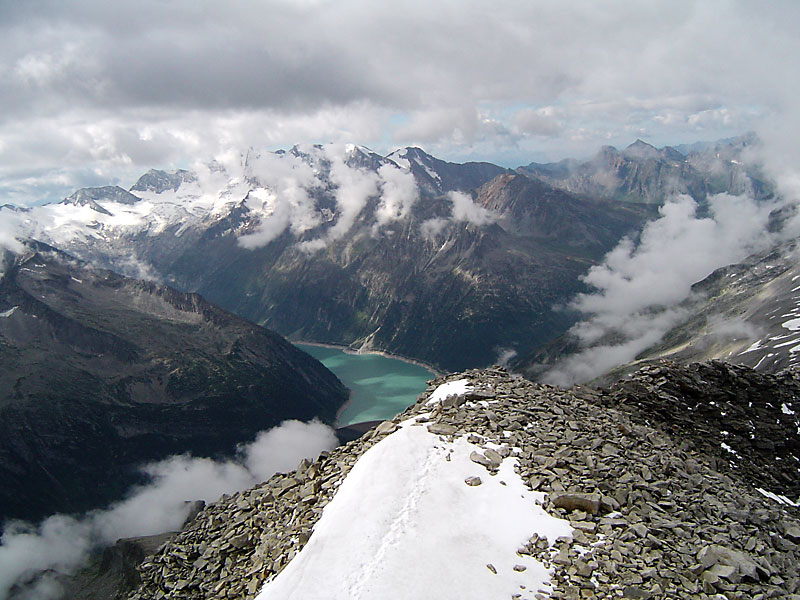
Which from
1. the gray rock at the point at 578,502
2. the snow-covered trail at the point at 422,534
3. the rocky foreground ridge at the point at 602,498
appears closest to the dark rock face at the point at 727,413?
the rocky foreground ridge at the point at 602,498

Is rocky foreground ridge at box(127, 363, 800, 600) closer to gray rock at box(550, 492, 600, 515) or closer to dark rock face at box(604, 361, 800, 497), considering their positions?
gray rock at box(550, 492, 600, 515)

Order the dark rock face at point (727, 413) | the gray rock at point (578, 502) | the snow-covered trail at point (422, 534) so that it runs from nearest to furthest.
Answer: the snow-covered trail at point (422, 534) < the gray rock at point (578, 502) < the dark rock face at point (727, 413)

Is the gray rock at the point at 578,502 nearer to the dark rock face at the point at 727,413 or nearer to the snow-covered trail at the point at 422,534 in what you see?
the snow-covered trail at the point at 422,534

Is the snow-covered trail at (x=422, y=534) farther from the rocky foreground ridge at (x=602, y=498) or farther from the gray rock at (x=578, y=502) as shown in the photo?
the gray rock at (x=578, y=502)

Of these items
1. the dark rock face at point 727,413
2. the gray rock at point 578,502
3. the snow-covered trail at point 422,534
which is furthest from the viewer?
A: the dark rock face at point 727,413

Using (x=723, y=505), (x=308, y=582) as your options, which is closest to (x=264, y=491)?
(x=308, y=582)

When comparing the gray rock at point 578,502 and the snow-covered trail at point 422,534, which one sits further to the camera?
the gray rock at point 578,502

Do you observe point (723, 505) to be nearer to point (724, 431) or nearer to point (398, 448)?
point (398, 448)

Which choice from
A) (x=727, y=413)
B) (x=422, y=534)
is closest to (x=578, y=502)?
(x=422, y=534)

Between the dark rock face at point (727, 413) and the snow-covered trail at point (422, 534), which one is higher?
the snow-covered trail at point (422, 534)
